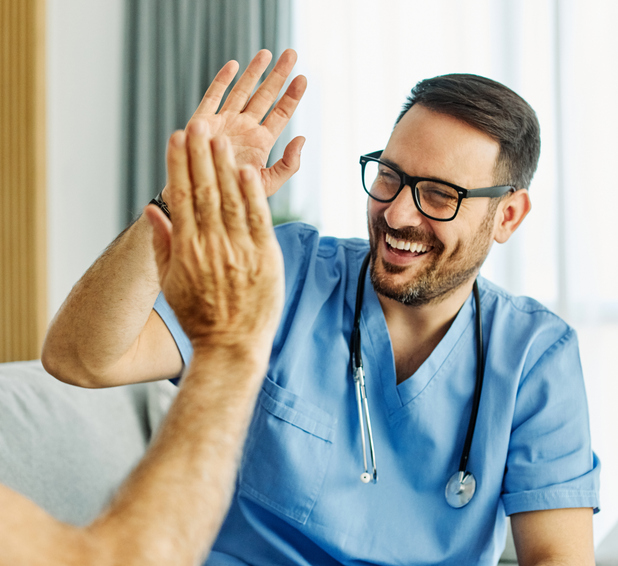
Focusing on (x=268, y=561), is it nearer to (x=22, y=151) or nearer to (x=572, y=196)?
(x=22, y=151)

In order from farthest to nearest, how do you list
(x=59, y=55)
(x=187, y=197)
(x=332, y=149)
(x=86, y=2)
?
1. (x=332, y=149)
2. (x=86, y=2)
3. (x=59, y=55)
4. (x=187, y=197)

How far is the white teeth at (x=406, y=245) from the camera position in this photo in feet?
4.16

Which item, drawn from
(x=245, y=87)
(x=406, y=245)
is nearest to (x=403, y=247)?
(x=406, y=245)

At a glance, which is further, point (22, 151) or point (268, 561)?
point (22, 151)

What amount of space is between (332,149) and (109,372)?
216cm

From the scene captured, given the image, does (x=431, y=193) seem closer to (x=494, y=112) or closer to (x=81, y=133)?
(x=494, y=112)

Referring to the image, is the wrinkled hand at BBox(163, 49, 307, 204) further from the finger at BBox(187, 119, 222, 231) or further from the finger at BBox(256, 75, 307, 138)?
the finger at BBox(187, 119, 222, 231)

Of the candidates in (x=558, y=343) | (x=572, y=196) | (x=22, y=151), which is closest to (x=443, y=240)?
(x=558, y=343)

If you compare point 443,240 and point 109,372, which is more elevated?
point 443,240

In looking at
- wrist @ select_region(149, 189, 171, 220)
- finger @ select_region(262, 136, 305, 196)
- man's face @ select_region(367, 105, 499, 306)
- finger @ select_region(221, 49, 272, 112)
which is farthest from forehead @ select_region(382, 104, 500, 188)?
wrist @ select_region(149, 189, 171, 220)

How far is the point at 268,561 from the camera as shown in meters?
1.15

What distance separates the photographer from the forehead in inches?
48.6

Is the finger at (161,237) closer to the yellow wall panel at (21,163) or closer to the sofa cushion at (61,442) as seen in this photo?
the sofa cushion at (61,442)

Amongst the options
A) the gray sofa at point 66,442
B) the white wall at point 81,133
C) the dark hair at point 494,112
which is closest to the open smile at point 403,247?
the dark hair at point 494,112
